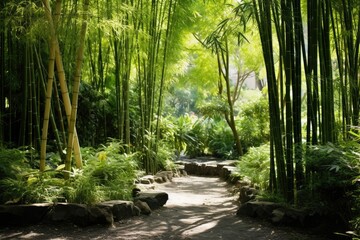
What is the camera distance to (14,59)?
5141 mm

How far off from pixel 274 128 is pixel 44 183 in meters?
2.24

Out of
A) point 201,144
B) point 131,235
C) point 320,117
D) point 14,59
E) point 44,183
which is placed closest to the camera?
point 131,235

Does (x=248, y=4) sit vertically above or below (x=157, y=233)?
above

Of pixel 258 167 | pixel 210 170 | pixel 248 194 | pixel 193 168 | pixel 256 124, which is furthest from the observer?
pixel 256 124

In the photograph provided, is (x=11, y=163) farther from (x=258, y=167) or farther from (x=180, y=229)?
(x=258, y=167)

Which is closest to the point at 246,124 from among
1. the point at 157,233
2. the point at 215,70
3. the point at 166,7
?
the point at 215,70

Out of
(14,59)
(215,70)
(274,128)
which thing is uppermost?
(215,70)

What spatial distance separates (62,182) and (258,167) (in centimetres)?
280

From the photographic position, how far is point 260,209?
371cm

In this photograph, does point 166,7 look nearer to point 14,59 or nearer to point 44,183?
Result: point 14,59

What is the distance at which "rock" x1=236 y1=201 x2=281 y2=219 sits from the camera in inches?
143

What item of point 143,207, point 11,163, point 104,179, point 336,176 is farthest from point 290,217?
point 11,163

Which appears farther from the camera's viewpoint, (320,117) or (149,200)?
(149,200)

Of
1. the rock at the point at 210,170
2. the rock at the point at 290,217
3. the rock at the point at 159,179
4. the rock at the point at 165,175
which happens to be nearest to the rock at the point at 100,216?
the rock at the point at 290,217
